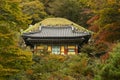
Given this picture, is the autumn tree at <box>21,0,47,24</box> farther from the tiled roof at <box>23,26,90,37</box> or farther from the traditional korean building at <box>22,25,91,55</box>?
the traditional korean building at <box>22,25,91,55</box>

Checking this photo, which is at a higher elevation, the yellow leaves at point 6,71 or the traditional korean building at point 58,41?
the yellow leaves at point 6,71

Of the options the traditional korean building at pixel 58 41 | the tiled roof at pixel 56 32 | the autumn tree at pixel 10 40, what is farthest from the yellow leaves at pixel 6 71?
the tiled roof at pixel 56 32

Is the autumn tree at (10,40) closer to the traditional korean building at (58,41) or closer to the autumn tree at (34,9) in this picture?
the traditional korean building at (58,41)

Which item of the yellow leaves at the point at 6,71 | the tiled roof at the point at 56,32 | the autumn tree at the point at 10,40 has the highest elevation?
the autumn tree at the point at 10,40

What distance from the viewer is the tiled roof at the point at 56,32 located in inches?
1468

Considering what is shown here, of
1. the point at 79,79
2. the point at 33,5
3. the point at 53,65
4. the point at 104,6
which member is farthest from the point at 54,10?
the point at 104,6

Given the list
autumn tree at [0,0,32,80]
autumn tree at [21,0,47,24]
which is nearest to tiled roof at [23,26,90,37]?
autumn tree at [21,0,47,24]

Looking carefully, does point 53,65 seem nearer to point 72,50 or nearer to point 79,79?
point 79,79

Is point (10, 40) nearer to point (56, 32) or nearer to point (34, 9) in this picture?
point (56, 32)

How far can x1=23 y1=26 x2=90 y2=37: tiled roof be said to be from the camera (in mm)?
37281

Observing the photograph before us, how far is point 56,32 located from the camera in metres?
39.0

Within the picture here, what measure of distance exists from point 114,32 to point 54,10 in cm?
3773

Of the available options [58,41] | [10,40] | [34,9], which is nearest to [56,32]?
[58,41]

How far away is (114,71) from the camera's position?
11.5 meters
